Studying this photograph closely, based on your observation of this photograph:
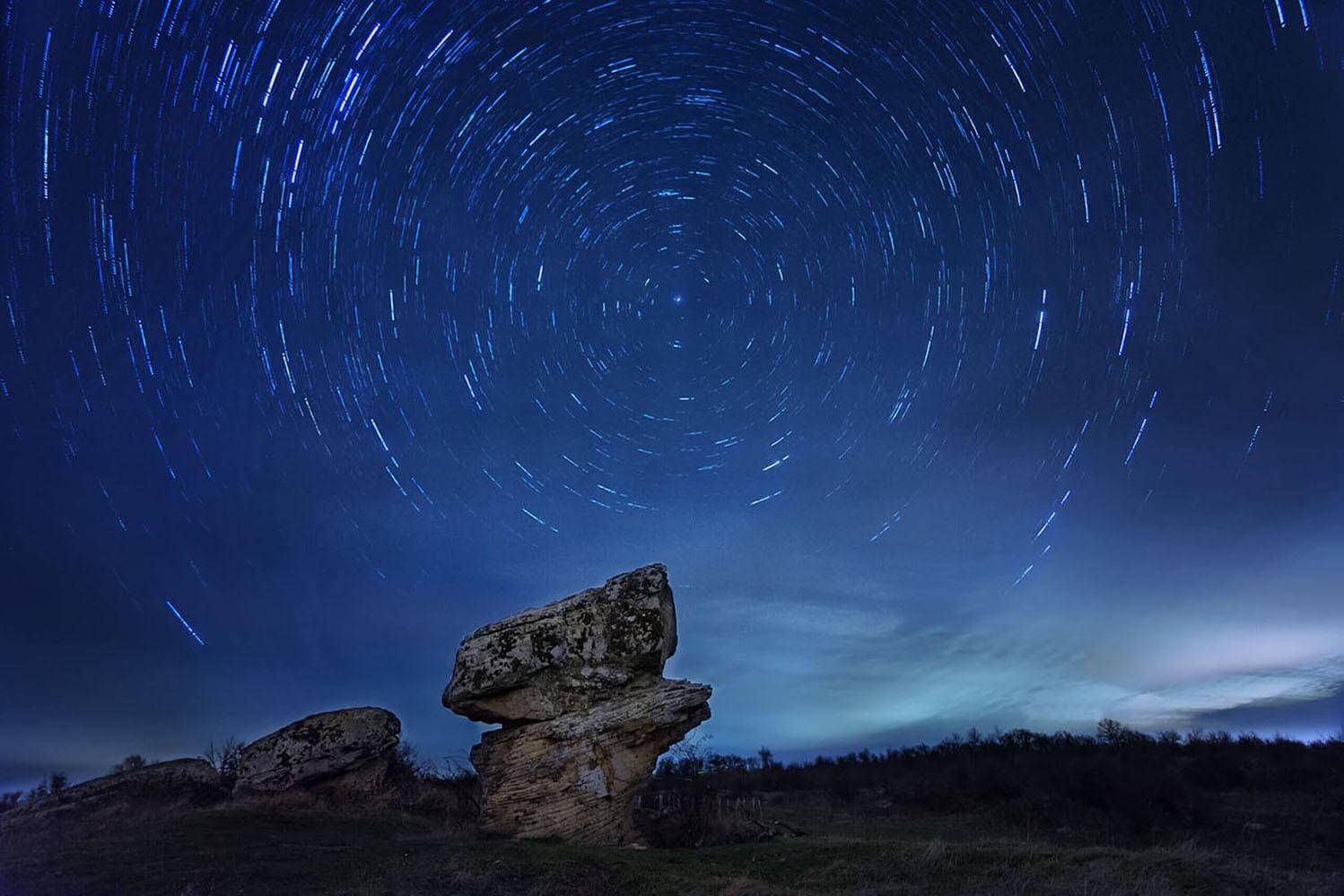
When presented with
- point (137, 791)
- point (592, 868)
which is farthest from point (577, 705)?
point (137, 791)

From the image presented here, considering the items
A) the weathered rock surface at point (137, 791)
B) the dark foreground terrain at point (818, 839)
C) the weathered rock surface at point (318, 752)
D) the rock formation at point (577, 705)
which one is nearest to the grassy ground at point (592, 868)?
the dark foreground terrain at point (818, 839)

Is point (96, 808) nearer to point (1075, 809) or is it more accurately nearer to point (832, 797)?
point (832, 797)

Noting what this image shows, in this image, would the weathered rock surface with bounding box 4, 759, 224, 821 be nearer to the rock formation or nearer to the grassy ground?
the grassy ground

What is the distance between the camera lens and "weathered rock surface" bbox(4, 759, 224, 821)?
25.6 meters

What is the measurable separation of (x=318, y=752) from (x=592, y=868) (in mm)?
16961

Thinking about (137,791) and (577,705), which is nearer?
(577,705)

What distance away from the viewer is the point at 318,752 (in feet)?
89.2

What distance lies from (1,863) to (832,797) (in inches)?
1255

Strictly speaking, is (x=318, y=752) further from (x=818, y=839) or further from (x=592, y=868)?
(x=818, y=839)

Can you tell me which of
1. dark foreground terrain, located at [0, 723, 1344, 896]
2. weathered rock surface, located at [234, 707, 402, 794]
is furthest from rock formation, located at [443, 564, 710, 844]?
weathered rock surface, located at [234, 707, 402, 794]

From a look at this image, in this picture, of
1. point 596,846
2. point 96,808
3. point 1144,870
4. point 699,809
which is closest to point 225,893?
point 596,846

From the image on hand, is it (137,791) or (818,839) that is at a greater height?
(137,791)

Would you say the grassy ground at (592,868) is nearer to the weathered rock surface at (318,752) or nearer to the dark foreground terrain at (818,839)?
the dark foreground terrain at (818,839)

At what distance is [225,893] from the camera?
13.0 m
